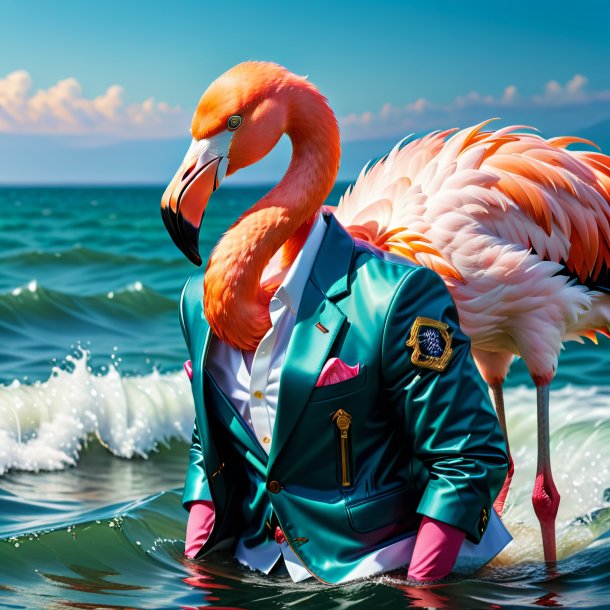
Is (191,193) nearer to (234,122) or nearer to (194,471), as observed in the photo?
(234,122)

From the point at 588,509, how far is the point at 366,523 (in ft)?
8.54

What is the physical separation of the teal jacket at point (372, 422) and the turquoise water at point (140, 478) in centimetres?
21

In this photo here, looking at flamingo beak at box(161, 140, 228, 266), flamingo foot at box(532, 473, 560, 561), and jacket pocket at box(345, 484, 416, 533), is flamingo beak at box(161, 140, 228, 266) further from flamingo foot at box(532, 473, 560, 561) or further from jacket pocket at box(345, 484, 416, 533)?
flamingo foot at box(532, 473, 560, 561)

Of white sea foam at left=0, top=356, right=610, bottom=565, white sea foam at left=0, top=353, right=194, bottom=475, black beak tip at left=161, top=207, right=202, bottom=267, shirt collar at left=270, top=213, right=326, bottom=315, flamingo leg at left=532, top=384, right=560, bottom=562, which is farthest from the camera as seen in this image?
white sea foam at left=0, top=353, right=194, bottom=475

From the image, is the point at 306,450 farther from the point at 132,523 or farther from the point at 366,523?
the point at 132,523

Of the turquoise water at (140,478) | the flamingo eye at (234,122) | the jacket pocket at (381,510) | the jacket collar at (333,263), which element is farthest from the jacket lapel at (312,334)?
the turquoise water at (140,478)

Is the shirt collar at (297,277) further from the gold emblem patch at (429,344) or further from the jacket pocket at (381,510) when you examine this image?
the jacket pocket at (381,510)

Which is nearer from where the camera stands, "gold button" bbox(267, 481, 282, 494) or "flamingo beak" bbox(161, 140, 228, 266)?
"flamingo beak" bbox(161, 140, 228, 266)

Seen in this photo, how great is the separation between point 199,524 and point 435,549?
773 millimetres

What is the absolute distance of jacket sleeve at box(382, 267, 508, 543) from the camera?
291 centimetres

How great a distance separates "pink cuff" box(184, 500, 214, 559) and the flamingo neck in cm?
55

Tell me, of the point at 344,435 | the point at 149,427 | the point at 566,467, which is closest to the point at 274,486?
the point at 344,435

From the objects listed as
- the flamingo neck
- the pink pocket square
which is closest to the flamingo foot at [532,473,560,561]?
the pink pocket square

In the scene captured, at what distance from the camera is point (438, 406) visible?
2920 mm
